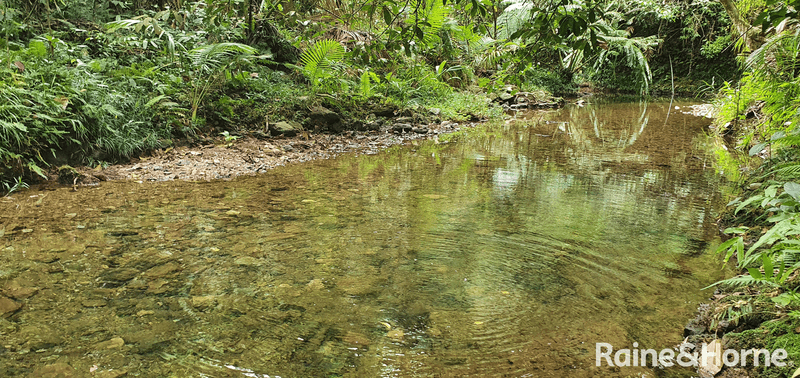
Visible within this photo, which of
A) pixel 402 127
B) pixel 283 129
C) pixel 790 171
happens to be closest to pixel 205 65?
pixel 283 129

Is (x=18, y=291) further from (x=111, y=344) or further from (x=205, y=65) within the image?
(x=205, y=65)

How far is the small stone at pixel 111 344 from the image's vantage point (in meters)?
1.71

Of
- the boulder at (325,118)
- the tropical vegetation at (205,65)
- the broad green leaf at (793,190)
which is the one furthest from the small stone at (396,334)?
the boulder at (325,118)

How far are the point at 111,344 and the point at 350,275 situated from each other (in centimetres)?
107

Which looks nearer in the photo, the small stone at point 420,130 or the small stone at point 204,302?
the small stone at point 204,302

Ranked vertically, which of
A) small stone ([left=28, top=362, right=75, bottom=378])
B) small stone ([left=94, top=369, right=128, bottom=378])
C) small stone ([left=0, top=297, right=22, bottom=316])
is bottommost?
small stone ([left=94, top=369, right=128, bottom=378])

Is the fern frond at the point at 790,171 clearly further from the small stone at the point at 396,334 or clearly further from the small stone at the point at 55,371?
the small stone at the point at 55,371

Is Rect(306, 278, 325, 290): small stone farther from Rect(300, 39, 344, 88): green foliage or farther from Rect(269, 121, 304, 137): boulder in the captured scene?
Rect(300, 39, 344, 88): green foliage

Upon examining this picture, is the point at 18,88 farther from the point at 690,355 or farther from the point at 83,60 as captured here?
the point at 690,355

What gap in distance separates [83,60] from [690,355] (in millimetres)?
6348

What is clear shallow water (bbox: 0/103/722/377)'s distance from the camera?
173 cm

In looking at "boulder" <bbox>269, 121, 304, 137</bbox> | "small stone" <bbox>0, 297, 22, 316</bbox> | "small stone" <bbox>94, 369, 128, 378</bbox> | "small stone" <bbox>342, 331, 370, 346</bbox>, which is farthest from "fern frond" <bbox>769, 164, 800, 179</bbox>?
"boulder" <bbox>269, 121, 304, 137</bbox>

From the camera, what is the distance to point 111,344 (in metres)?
1.73

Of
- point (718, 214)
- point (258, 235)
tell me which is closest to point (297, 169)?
point (258, 235)
